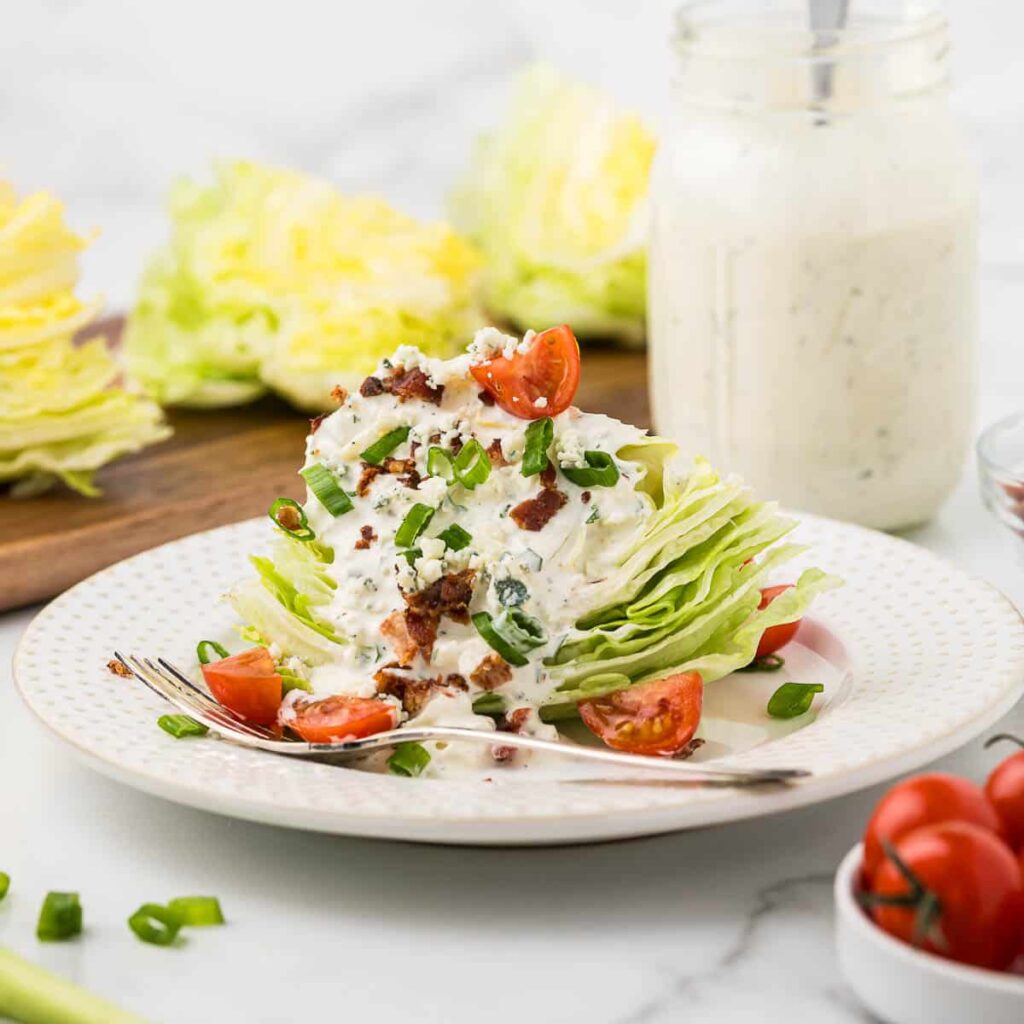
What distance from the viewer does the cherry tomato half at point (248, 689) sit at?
2.96 metres


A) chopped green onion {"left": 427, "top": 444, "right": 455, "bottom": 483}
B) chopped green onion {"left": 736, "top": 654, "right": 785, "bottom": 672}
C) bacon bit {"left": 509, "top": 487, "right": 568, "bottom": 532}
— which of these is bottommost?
chopped green onion {"left": 736, "top": 654, "right": 785, "bottom": 672}

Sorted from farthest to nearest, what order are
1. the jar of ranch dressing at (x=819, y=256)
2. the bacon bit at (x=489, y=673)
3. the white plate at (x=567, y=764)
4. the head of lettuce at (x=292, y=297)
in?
1. the head of lettuce at (x=292, y=297)
2. the jar of ranch dressing at (x=819, y=256)
3. the bacon bit at (x=489, y=673)
4. the white plate at (x=567, y=764)

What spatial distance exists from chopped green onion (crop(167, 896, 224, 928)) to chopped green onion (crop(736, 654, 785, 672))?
3.59 feet

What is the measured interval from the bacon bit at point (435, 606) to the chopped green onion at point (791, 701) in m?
0.53

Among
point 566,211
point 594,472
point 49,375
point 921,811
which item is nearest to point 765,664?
point 594,472

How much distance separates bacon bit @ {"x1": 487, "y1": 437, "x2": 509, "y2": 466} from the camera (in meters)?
3.01

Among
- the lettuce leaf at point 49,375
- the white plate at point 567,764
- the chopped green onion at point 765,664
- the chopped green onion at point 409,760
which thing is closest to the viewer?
the white plate at point 567,764

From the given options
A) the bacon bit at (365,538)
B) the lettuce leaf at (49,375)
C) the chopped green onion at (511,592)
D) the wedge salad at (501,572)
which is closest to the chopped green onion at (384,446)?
the wedge salad at (501,572)

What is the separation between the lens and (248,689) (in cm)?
296

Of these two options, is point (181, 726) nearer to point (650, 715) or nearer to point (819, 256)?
point (650, 715)

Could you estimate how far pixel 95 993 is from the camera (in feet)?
7.75

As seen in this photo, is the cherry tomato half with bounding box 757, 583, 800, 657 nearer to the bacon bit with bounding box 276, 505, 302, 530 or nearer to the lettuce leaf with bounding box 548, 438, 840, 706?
the lettuce leaf with bounding box 548, 438, 840, 706

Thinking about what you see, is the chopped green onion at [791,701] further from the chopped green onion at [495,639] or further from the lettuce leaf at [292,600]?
the lettuce leaf at [292,600]

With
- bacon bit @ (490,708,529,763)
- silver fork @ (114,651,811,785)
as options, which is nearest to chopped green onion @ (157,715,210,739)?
silver fork @ (114,651,811,785)
